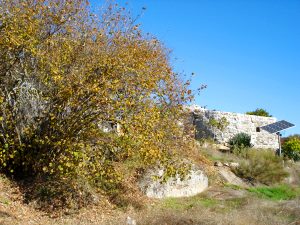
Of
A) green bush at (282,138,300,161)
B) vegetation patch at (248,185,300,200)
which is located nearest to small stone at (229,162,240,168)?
vegetation patch at (248,185,300,200)

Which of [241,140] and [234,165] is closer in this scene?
[234,165]

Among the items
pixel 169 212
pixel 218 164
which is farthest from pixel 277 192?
pixel 169 212

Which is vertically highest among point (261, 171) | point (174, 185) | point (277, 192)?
point (261, 171)

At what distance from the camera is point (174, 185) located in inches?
535

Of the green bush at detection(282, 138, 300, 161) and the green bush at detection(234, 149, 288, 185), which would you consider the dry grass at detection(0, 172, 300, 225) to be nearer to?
the green bush at detection(234, 149, 288, 185)

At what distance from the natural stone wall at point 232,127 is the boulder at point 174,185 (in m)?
10.4

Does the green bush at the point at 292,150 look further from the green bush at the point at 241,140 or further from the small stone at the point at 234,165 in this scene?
the small stone at the point at 234,165

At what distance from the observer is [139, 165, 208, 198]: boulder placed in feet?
42.8

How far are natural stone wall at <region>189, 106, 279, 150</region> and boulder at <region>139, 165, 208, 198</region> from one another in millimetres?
10419

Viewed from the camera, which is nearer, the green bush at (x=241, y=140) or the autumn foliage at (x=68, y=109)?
the autumn foliage at (x=68, y=109)

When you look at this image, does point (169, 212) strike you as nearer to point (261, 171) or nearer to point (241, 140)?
point (261, 171)

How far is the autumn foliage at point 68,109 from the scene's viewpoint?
10359 millimetres

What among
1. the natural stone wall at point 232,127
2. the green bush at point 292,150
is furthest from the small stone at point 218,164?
the green bush at point 292,150

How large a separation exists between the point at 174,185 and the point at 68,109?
15.3 ft
